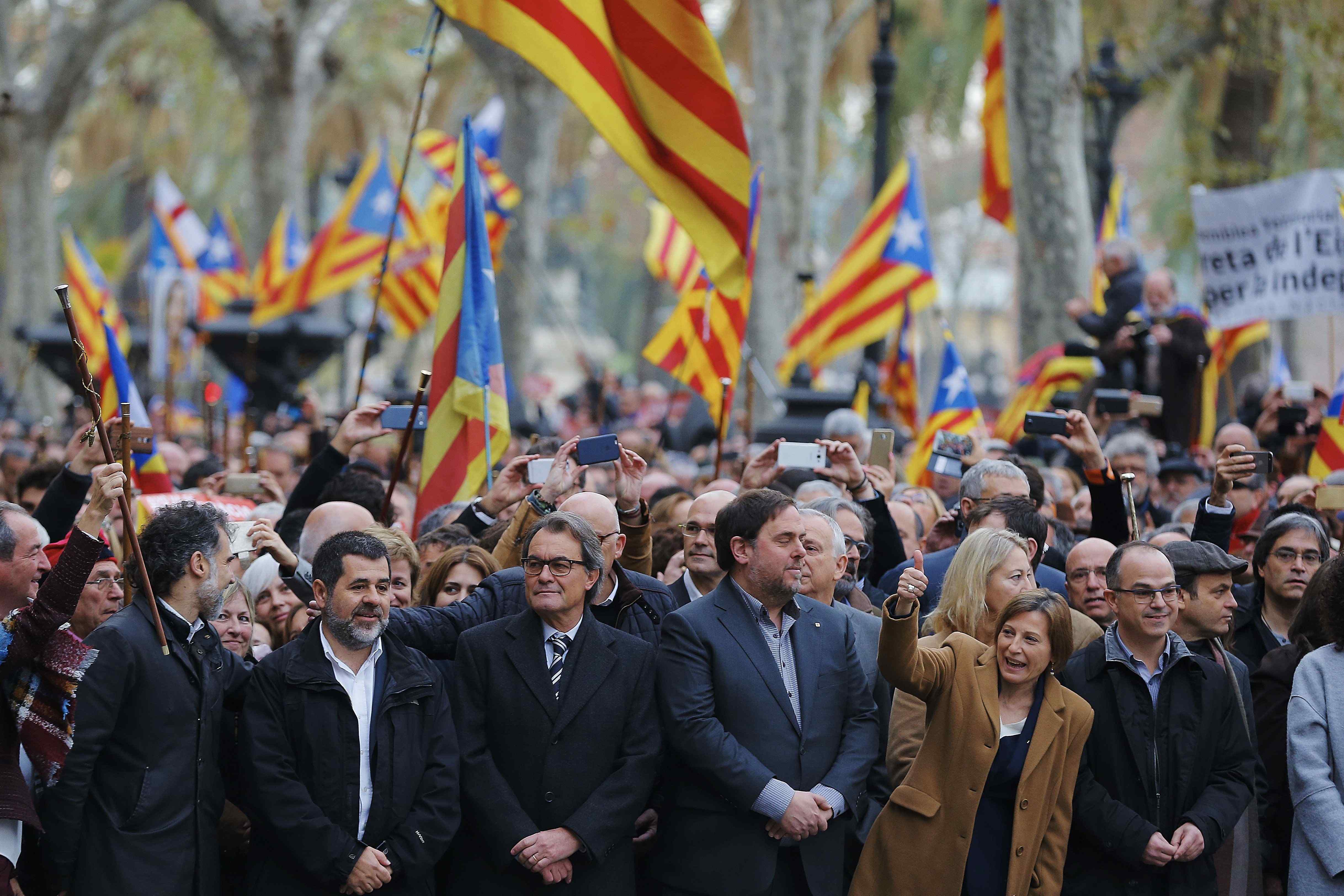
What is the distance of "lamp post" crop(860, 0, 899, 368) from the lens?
1376 centimetres

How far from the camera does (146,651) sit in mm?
4828

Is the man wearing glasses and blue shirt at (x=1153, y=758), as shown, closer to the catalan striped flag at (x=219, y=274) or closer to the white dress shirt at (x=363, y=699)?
the white dress shirt at (x=363, y=699)

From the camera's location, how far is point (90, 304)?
44.1ft

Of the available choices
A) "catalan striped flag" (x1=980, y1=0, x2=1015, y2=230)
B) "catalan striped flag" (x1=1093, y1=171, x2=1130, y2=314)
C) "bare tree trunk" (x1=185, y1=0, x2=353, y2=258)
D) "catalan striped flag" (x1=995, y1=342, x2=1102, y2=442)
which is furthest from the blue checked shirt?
"bare tree trunk" (x1=185, y1=0, x2=353, y2=258)

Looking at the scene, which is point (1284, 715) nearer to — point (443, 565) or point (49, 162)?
point (443, 565)

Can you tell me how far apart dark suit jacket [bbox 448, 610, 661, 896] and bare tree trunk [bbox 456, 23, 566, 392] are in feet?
44.1

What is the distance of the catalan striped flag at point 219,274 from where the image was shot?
1972 centimetres

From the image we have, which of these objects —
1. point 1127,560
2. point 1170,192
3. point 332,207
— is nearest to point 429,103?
point 1170,192

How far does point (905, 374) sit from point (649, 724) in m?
9.01

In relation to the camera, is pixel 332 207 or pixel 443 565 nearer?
pixel 443 565

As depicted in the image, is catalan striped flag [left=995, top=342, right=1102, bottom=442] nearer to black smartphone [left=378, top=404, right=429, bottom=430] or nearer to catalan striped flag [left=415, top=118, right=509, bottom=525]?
catalan striped flag [left=415, top=118, right=509, bottom=525]

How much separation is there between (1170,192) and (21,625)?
29.6m

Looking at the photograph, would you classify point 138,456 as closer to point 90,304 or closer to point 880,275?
point 90,304

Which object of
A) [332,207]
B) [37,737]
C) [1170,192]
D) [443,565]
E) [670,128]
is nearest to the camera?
[37,737]
